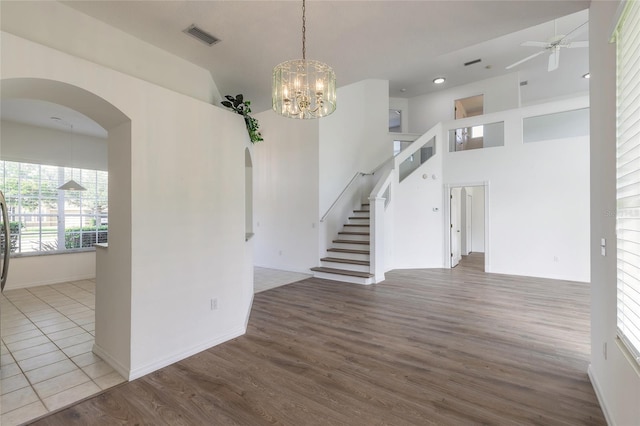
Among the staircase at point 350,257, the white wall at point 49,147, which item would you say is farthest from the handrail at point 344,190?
the white wall at point 49,147

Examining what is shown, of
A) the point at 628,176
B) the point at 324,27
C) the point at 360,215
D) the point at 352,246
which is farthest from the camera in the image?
the point at 360,215

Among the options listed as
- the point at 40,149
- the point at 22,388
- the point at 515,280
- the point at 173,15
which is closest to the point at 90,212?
the point at 40,149

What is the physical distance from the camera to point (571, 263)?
19.8 feet

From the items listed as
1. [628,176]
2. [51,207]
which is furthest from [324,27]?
[51,207]

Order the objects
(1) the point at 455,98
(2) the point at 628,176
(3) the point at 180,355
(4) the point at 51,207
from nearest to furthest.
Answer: (2) the point at 628,176, (3) the point at 180,355, (4) the point at 51,207, (1) the point at 455,98

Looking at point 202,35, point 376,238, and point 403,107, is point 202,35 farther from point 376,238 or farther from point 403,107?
point 403,107

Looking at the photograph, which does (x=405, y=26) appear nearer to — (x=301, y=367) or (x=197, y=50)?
(x=197, y=50)

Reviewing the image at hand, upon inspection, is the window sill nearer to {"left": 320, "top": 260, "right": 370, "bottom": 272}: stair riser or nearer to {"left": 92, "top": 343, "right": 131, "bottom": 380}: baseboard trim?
{"left": 92, "top": 343, "right": 131, "bottom": 380}: baseboard trim

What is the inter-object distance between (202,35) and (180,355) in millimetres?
3068

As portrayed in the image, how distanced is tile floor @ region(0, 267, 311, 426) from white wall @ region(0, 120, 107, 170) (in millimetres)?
2794

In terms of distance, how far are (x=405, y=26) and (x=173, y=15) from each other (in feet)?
6.59

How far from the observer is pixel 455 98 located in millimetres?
9125

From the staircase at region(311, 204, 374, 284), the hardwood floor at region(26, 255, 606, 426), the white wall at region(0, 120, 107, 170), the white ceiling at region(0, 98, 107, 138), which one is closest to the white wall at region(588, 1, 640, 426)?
the hardwood floor at region(26, 255, 606, 426)

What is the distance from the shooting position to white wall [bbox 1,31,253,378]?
8.11 ft
